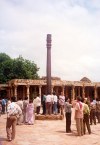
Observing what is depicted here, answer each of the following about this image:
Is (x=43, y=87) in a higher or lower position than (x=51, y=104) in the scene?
higher

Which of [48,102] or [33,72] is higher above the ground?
[33,72]

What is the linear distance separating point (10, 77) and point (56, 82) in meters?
11.6

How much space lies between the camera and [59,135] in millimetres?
15109

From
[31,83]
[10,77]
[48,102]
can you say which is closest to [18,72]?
[10,77]

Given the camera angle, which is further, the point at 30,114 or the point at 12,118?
the point at 30,114

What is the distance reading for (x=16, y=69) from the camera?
187 feet

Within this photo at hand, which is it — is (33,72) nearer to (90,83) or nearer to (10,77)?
(10,77)

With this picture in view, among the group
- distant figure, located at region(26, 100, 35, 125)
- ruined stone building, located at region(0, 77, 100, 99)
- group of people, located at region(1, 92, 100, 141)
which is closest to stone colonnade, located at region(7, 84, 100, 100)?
ruined stone building, located at region(0, 77, 100, 99)

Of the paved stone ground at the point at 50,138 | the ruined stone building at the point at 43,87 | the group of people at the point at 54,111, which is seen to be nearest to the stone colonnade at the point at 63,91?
the ruined stone building at the point at 43,87

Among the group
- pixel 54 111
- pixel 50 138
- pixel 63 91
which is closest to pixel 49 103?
pixel 54 111

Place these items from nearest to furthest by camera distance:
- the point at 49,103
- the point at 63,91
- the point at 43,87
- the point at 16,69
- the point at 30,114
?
the point at 30,114
the point at 49,103
the point at 63,91
the point at 43,87
the point at 16,69

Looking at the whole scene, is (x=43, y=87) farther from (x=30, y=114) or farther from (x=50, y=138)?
(x=50, y=138)

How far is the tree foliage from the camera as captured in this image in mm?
56719

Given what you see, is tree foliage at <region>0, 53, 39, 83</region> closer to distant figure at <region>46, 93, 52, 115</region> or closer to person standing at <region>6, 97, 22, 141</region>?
distant figure at <region>46, 93, 52, 115</region>
